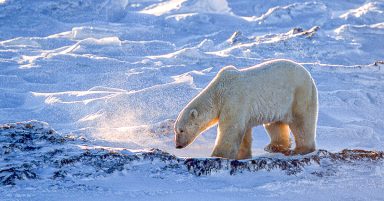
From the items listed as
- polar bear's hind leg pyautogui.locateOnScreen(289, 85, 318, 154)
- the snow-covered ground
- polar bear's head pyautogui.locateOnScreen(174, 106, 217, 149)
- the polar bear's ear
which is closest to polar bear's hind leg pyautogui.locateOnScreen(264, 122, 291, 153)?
the snow-covered ground

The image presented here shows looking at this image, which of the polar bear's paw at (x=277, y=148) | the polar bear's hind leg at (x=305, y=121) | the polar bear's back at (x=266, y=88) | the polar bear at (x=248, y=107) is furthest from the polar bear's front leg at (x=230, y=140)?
the polar bear's paw at (x=277, y=148)

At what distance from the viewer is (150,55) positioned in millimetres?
21453

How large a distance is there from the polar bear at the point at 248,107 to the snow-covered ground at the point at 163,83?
0.47 metres

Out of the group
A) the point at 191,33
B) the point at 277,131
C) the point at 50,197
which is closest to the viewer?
the point at 50,197

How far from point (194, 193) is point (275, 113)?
227 cm

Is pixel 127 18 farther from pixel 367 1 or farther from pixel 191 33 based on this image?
pixel 367 1

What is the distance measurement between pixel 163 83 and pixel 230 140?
Result: 375 inches

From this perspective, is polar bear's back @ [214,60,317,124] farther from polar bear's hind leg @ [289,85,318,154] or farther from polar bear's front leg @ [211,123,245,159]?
polar bear's front leg @ [211,123,245,159]

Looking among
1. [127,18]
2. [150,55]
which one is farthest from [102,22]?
[150,55]

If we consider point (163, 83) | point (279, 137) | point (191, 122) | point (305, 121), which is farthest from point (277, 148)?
point (163, 83)

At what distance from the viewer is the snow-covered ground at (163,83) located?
4355mm

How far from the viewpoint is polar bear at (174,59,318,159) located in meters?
5.84

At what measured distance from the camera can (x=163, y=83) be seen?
1520 cm

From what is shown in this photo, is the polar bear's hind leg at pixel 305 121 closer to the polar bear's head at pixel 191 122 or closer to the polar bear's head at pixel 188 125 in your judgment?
the polar bear's head at pixel 191 122
